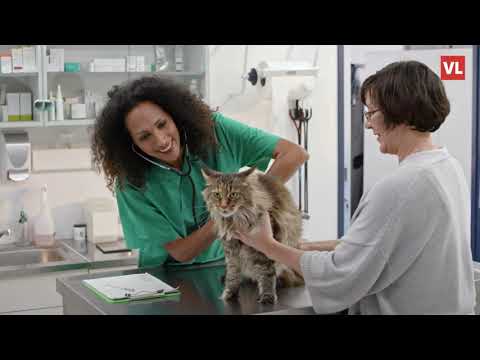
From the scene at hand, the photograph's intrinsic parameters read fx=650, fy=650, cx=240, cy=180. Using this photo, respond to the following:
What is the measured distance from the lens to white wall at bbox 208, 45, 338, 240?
4.15m

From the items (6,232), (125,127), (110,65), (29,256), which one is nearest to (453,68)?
(110,65)

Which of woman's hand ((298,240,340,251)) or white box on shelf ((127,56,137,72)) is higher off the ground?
white box on shelf ((127,56,137,72))

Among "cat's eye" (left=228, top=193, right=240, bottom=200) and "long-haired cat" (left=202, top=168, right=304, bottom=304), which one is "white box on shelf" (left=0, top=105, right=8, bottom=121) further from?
"cat's eye" (left=228, top=193, right=240, bottom=200)

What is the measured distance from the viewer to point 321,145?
445 centimetres

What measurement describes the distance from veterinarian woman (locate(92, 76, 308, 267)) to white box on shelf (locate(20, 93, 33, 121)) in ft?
4.39

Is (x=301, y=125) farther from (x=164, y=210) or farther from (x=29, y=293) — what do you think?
(x=164, y=210)

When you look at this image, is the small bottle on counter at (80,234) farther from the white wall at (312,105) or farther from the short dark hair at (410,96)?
the short dark hair at (410,96)

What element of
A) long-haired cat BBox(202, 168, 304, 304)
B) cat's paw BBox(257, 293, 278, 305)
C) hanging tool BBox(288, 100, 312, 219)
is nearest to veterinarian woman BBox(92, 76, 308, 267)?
long-haired cat BBox(202, 168, 304, 304)

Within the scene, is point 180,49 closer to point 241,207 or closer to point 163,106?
point 163,106

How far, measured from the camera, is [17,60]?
3.55m

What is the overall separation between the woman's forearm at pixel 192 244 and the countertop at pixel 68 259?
4.07ft

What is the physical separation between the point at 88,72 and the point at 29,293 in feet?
4.25
